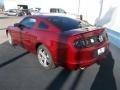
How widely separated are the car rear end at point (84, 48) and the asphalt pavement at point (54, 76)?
→ 1.36 ft

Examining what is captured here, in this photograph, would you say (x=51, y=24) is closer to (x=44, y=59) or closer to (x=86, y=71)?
(x=44, y=59)

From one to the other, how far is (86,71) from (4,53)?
3325 millimetres

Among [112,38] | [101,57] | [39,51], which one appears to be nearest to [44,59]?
[39,51]

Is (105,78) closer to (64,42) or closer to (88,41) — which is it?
(88,41)

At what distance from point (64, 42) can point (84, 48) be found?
0.49 metres

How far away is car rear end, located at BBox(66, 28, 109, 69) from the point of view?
14.5ft

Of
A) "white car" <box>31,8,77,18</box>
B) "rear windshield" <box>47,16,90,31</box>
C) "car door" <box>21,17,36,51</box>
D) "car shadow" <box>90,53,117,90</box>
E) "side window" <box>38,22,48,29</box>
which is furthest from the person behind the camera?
"white car" <box>31,8,77,18</box>

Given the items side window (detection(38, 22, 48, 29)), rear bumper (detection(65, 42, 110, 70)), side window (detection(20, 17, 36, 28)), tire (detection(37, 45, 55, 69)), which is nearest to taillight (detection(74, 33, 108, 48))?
rear bumper (detection(65, 42, 110, 70))

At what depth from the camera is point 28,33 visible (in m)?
5.93

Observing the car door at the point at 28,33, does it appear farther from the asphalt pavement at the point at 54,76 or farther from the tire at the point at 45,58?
the asphalt pavement at the point at 54,76

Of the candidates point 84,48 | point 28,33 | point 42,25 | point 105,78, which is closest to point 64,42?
point 84,48

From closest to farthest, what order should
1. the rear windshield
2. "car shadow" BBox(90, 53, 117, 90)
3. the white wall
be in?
"car shadow" BBox(90, 53, 117, 90)
the rear windshield
the white wall

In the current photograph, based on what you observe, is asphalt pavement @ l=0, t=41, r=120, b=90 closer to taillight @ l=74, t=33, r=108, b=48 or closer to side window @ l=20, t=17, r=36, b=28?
taillight @ l=74, t=33, r=108, b=48

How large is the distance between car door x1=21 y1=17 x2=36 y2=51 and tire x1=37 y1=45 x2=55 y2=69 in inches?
15.5
